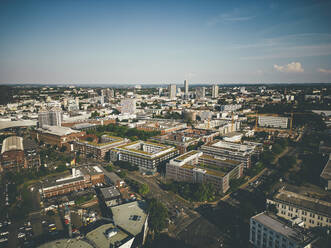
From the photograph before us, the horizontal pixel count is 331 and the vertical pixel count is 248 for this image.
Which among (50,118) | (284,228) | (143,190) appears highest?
(50,118)

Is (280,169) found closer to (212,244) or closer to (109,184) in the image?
(212,244)

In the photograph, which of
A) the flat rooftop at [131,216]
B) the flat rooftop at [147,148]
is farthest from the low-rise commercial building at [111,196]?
the flat rooftop at [147,148]

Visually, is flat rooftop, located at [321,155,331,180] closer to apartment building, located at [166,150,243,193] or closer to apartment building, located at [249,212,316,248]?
apartment building, located at [166,150,243,193]

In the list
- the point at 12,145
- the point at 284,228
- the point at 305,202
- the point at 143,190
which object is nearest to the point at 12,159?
the point at 12,145

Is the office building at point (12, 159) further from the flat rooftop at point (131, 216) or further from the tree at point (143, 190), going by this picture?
the flat rooftop at point (131, 216)

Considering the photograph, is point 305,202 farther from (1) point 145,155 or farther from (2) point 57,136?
(2) point 57,136

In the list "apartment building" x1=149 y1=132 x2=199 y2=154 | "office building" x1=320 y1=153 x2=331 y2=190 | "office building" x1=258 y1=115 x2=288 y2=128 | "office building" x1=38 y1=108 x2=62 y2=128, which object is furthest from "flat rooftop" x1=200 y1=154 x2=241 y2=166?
"office building" x1=38 y1=108 x2=62 y2=128
